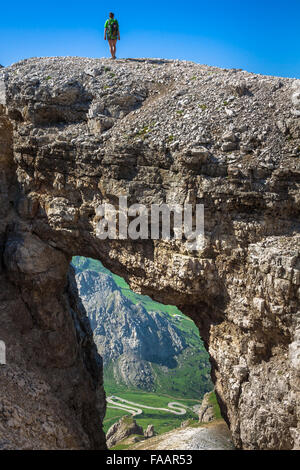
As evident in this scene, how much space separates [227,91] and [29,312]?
19873 millimetres

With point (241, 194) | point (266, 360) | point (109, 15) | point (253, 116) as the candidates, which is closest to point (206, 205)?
point (241, 194)

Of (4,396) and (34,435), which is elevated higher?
(4,396)

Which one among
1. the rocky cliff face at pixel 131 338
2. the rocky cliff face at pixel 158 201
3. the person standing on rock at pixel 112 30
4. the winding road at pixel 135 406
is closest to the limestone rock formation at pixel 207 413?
the rocky cliff face at pixel 158 201

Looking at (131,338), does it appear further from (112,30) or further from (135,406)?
(112,30)

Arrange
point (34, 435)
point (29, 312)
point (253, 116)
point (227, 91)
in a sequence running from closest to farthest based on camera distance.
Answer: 1. point (34, 435)
2. point (253, 116)
3. point (227, 91)
4. point (29, 312)

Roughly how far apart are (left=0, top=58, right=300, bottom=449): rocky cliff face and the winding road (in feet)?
269

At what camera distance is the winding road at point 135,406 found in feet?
347

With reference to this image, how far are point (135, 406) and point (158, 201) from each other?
331 feet

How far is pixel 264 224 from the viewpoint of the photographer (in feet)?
69.2

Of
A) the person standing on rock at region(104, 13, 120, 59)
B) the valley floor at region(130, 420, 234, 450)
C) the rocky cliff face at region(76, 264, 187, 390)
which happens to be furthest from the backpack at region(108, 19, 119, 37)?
the rocky cliff face at region(76, 264, 187, 390)

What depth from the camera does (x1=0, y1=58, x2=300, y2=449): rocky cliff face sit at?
21.0 metres

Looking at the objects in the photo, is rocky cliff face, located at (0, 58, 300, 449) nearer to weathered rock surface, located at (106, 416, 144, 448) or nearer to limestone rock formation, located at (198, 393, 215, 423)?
limestone rock formation, located at (198, 393, 215, 423)
